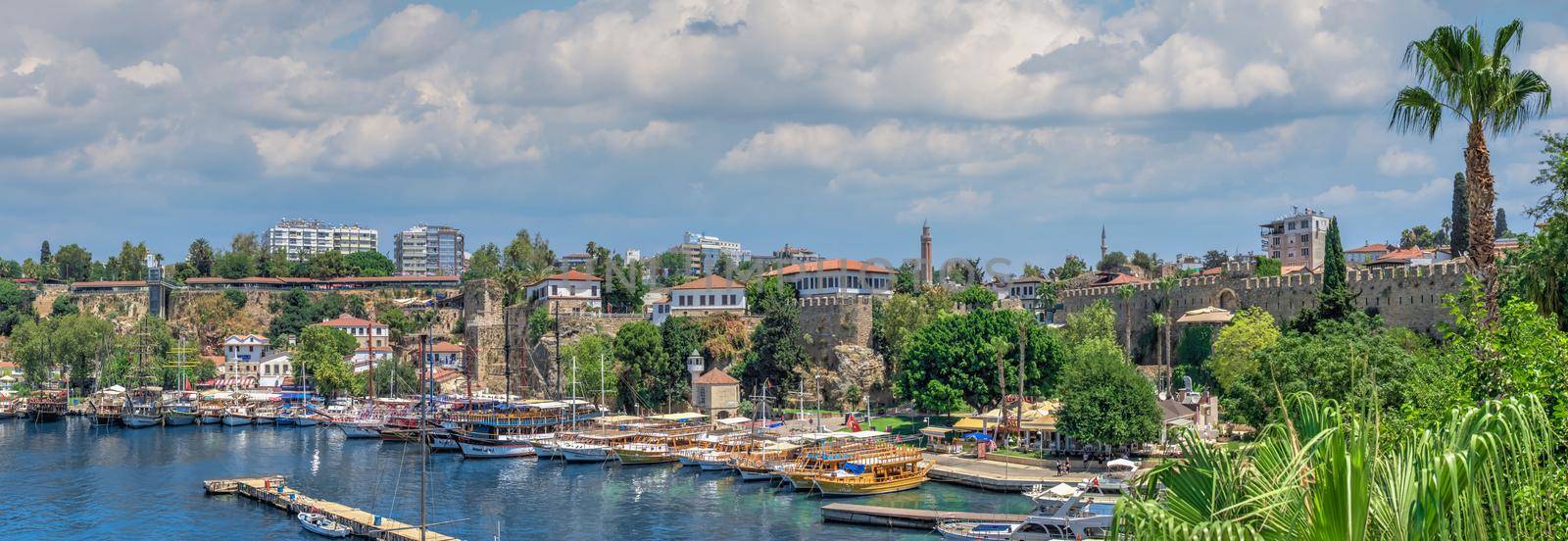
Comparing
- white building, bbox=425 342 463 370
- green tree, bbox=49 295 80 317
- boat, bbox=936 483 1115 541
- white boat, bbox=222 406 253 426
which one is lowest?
boat, bbox=936 483 1115 541

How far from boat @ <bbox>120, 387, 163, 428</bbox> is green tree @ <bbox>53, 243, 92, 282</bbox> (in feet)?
233

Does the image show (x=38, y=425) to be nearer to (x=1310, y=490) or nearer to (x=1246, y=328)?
(x=1246, y=328)

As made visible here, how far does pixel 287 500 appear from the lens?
153 feet

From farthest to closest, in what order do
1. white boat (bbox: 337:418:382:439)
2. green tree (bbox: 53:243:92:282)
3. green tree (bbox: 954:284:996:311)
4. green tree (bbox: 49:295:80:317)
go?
green tree (bbox: 53:243:92:282) → green tree (bbox: 49:295:80:317) → green tree (bbox: 954:284:996:311) → white boat (bbox: 337:418:382:439)

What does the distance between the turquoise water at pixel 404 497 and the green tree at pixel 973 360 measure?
1130cm

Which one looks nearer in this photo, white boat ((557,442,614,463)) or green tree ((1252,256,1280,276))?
white boat ((557,442,614,463))

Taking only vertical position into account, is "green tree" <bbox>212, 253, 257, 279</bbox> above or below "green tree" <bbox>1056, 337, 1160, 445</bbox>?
above

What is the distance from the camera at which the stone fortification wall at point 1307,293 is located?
5597cm

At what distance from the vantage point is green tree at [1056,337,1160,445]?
154 feet

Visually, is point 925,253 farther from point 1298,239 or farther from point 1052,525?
point 1052,525

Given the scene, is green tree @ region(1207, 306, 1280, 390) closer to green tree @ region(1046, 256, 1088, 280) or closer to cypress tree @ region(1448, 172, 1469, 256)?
cypress tree @ region(1448, 172, 1469, 256)

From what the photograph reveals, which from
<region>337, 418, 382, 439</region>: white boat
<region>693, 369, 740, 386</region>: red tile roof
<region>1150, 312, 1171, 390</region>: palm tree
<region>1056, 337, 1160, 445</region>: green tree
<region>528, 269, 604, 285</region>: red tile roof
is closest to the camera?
<region>1056, 337, 1160, 445</region>: green tree

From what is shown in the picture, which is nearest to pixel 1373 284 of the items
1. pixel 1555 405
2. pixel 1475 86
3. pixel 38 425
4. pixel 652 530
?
pixel 652 530

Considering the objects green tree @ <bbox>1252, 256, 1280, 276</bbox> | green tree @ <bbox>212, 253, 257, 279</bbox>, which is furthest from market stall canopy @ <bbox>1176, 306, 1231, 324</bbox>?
green tree @ <bbox>212, 253, 257, 279</bbox>
